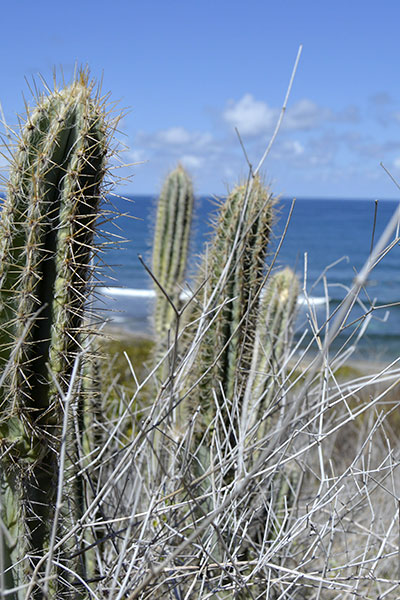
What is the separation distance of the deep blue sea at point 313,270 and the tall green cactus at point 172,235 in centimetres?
16

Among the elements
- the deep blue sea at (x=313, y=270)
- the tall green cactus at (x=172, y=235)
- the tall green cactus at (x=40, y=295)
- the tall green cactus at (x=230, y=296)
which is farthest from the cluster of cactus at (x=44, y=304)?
the tall green cactus at (x=172, y=235)

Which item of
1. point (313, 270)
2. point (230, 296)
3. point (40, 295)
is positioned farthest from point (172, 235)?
point (313, 270)

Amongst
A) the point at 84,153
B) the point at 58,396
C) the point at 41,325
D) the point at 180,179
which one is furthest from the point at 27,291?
the point at 180,179

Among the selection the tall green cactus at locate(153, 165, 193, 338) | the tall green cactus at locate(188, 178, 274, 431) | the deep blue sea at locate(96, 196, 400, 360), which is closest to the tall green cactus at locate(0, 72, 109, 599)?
the deep blue sea at locate(96, 196, 400, 360)

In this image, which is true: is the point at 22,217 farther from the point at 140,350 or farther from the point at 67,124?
the point at 140,350

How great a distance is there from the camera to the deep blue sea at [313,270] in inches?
112

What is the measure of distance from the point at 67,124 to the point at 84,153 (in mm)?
93

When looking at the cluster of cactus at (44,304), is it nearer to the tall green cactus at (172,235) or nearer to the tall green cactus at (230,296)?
the tall green cactus at (230,296)

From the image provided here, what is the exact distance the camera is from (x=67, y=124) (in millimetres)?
1610

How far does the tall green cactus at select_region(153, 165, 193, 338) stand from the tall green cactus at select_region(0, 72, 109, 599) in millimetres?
4662

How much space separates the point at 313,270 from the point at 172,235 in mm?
24502

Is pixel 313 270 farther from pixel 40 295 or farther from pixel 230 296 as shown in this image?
pixel 40 295

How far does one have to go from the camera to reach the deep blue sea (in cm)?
283

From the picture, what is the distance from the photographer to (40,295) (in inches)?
62.2
